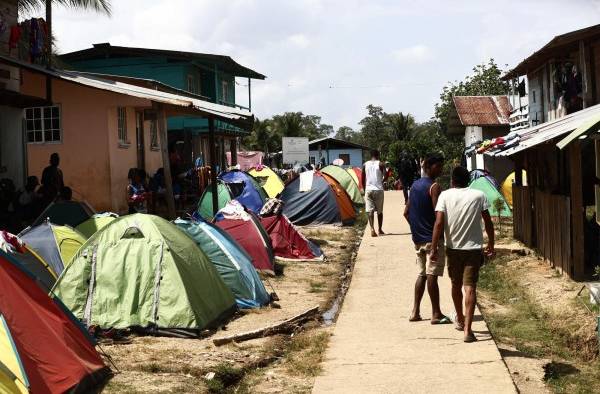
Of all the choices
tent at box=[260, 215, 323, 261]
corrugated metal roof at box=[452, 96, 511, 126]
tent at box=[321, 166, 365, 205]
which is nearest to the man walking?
tent at box=[260, 215, 323, 261]

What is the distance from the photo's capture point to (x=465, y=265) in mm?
8672

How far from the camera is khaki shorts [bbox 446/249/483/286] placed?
862cm

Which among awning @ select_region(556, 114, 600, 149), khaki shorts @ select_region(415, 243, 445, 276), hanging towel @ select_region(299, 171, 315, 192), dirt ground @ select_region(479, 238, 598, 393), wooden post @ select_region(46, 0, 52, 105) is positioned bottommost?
dirt ground @ select_region(479, 238, 598, 393)

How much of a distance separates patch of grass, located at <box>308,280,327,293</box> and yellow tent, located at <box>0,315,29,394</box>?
6803mm

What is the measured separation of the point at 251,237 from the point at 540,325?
16.6ft

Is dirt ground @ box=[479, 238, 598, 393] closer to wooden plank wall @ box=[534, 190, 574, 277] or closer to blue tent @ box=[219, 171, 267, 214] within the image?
wooden plank wall @ box=[534, 190, 574, 277]

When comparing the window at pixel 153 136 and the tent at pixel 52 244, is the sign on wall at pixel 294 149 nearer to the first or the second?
the window at pixel 153 136

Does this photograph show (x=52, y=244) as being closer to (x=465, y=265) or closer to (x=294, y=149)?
(x=465, y=265)

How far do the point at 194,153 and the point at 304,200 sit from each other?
13.5m

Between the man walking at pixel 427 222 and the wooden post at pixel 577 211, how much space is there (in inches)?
126

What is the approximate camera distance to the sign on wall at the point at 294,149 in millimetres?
34844

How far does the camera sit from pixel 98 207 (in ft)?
66.3

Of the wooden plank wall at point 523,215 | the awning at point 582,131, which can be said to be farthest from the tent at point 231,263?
the wooden plank wall at point 523,215

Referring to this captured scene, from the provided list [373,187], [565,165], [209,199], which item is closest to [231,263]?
[565,165]
